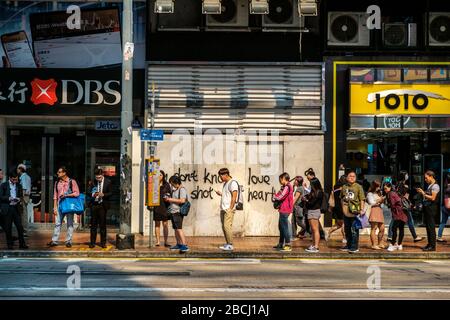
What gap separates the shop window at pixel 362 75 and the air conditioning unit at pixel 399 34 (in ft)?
3.16

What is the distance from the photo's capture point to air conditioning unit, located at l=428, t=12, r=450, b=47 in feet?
59.6

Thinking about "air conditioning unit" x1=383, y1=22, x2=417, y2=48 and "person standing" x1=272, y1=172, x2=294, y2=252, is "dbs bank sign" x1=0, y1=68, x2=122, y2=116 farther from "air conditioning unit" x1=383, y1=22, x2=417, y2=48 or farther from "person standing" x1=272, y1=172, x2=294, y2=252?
"air conditioning unit" x1=383, y1=22, x2=417, y2=48

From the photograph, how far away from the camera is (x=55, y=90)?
698 inches

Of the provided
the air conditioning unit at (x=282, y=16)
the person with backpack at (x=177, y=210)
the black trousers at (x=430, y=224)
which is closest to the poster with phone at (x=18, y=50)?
the person with backpack at (x=177, y=210)

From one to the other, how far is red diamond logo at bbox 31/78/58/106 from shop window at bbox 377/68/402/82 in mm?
8865

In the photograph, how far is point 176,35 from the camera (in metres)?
17.9

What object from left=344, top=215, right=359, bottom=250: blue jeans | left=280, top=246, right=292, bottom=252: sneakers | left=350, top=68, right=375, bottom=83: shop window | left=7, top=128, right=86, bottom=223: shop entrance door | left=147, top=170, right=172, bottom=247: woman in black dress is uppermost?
left=350, top=68, right=375, bottom=83: shop window

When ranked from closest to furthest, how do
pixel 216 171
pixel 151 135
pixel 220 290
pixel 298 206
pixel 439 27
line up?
pixel 220 290 < pixel 151 135 < pixel 298 206 < pixel 216 171 < pixel 439 27

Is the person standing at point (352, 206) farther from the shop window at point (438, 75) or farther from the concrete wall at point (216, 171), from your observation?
the shop window at point (438, 75)

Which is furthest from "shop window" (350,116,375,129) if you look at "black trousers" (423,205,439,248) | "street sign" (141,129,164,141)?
"street sign" (141,129,164,141)

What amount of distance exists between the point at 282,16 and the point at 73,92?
6139 mm

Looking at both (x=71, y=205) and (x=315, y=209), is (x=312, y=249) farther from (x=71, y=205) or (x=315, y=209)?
(x=71, y=205)

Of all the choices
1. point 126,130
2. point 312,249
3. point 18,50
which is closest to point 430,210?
point 312,249

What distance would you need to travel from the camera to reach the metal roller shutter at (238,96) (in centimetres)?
1783
